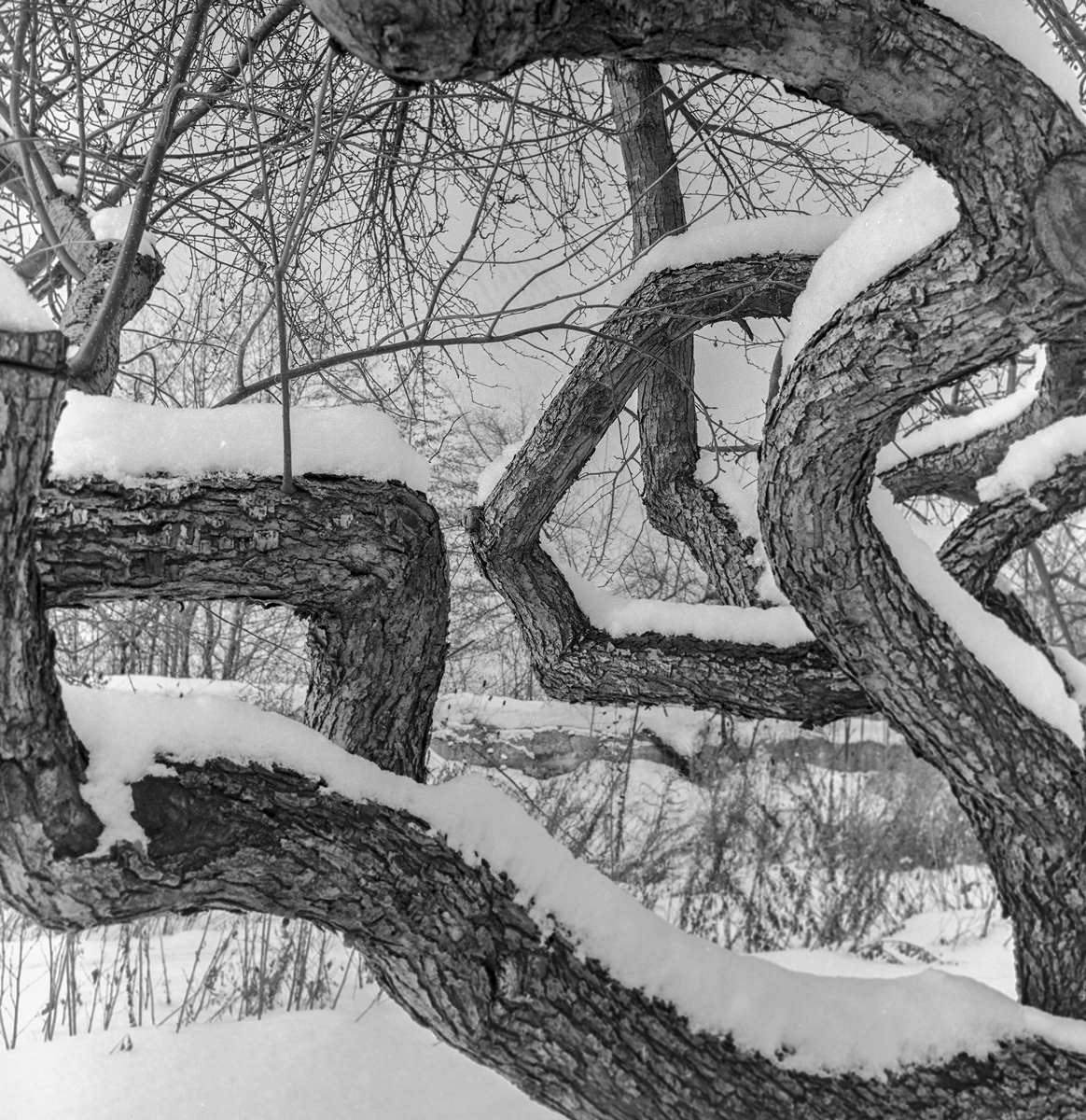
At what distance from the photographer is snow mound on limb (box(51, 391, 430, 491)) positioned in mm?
1256

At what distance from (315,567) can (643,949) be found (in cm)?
67

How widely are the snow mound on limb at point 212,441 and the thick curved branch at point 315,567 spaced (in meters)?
0.02

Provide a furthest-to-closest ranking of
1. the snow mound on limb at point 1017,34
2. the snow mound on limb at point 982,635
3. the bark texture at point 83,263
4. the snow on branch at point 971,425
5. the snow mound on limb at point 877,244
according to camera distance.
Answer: the snow on branch at point 971,425 → the bark texture at point 83,263 → the snow mound on limb at point 982,635 → the snow mound on limb at point 877,244 → the snow mound on limb at point 1017,34

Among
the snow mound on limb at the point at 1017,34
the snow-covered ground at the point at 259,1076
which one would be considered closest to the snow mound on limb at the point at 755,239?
the snow mound on limb at the point at 1017,34

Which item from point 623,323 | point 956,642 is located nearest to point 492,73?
point 956,642

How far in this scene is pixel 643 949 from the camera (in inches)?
51.8

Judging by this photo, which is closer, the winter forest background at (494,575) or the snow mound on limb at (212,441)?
the winter forest background at (494,575)

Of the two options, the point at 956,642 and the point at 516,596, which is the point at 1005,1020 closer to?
the point at 956,642

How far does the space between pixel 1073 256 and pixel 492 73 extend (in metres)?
0.60

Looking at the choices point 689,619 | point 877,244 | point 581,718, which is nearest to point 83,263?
point 689,619

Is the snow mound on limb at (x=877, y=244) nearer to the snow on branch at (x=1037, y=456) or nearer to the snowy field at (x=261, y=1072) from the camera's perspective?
the snow on branch at (x=1037, y=456)

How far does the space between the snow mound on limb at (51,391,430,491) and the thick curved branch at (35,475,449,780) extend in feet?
0.07

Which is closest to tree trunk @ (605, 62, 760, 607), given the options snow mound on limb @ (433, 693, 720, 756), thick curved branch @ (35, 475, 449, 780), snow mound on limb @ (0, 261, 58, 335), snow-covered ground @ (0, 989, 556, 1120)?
thick curved branch @ (35, 475, 449, 780)

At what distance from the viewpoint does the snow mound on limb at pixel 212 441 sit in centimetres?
126
